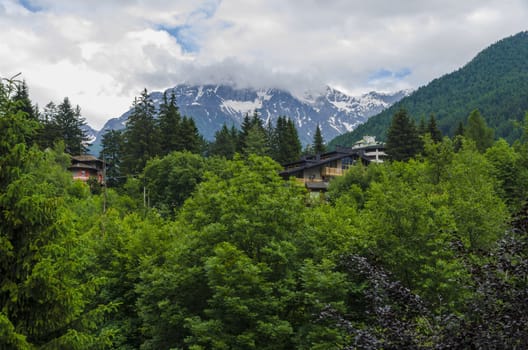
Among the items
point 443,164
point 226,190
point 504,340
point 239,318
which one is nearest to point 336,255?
point 239,318

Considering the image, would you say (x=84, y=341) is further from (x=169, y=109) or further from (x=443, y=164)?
(x=169, y=109)

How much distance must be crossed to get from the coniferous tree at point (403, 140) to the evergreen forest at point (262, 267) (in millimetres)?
21345

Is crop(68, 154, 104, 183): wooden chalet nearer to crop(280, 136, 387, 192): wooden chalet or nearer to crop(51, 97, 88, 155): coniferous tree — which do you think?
crop(51, 97, 88, 155): coniferous tree

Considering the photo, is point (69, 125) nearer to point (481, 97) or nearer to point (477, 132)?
point (477, 132)

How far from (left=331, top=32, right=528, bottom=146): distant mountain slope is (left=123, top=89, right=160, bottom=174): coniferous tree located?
98.3 metres

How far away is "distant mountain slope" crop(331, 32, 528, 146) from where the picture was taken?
455ft

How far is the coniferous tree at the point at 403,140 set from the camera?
60.4 meters

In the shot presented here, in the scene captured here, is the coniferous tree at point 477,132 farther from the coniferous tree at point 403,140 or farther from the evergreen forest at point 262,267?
the evergreen forest at point 262,267

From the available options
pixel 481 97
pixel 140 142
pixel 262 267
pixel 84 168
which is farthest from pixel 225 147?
pixel 481 97

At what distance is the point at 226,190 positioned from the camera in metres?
20.6

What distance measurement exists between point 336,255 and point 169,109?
171 feet

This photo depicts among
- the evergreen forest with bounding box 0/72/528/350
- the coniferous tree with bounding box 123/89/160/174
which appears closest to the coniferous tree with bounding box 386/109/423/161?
the evergreen forest with bounding box 0/72/528/350

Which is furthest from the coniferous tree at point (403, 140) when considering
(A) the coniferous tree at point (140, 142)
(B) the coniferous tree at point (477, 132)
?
(A) the coniferous tree at point (140, 142)

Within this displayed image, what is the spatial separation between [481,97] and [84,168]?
453 ft
